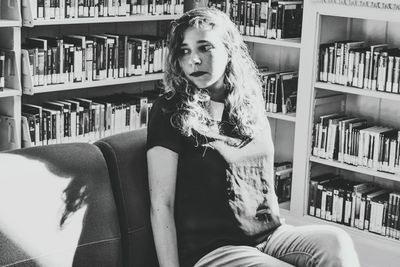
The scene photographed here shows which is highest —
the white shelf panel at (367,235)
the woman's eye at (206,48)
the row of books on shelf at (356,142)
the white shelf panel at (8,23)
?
the white shelf panel at (8,23)

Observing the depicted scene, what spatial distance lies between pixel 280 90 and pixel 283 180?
565mm

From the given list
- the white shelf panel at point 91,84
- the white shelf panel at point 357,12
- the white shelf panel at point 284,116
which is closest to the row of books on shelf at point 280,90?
the white shelf panel at point 284,116

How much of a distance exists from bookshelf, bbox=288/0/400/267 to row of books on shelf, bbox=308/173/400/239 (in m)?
0.04

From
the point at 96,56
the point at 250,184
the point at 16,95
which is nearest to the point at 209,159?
the point at 250,184

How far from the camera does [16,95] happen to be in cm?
360

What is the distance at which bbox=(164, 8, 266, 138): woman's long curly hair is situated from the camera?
213 centimetres

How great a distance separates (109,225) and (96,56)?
6.80 feet

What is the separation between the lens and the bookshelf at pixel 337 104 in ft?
12.4

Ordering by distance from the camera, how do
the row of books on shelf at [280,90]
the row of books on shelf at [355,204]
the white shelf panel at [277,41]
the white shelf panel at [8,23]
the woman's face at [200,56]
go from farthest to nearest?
1. the row of books on shelf at [280,90]
2. the white shelf panel at [277,41]
3. the row of books on shelf at [355,204]
4. the white shelf panel at [8,23]
5. the woman's face at [200,56]

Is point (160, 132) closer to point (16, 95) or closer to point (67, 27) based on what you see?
point (16, 95)

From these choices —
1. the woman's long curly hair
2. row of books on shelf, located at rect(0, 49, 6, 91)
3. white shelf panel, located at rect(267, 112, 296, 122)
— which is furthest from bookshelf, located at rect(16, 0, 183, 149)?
the woman's long curly hair

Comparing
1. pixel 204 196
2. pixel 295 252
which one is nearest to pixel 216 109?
pixel 204 196

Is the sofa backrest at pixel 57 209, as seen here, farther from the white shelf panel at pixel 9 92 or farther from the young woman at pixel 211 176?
the white shelf panel at pixel 9 92

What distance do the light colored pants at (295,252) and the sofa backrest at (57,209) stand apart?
32 cm
